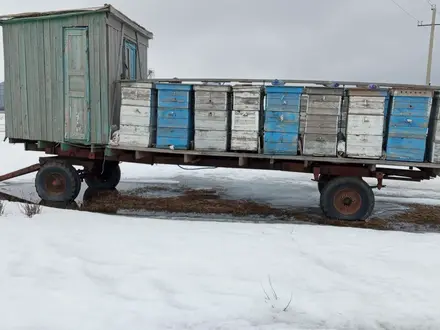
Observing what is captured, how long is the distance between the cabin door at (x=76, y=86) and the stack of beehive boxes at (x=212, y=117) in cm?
233

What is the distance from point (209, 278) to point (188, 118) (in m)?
3.82

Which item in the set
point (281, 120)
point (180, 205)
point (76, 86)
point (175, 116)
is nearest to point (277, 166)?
Answer: point (281, 120)

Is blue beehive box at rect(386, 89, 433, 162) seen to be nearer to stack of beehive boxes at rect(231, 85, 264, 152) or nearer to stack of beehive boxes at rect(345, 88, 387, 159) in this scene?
stack of beehive boxes at rect(345, 88, 387, 159)

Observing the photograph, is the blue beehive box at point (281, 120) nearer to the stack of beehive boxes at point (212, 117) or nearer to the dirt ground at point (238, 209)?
the stack of beehive boxes at point (212, 117)

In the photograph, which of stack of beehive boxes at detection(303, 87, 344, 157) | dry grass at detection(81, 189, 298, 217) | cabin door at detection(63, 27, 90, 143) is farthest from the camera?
dry grass at detection(81, 189, 298, 217)

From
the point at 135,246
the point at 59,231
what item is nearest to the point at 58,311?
the point at 135,246

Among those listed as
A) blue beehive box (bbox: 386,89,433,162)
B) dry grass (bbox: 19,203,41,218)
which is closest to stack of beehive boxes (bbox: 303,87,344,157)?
blue beehive box (bbox: 386,89,433,162)

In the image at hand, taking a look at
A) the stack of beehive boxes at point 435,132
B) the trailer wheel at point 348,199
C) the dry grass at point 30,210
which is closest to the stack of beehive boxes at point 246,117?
the trailer wheel at point 348,199

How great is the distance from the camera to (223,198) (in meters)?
9.02

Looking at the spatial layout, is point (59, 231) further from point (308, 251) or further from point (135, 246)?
→ point (308, 251)

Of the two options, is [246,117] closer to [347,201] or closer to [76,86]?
[347,201]

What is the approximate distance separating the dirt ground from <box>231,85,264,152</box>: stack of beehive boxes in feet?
4.93

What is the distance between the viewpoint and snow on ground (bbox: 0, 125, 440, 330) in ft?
10.5

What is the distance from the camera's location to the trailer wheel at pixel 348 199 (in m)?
6.96
